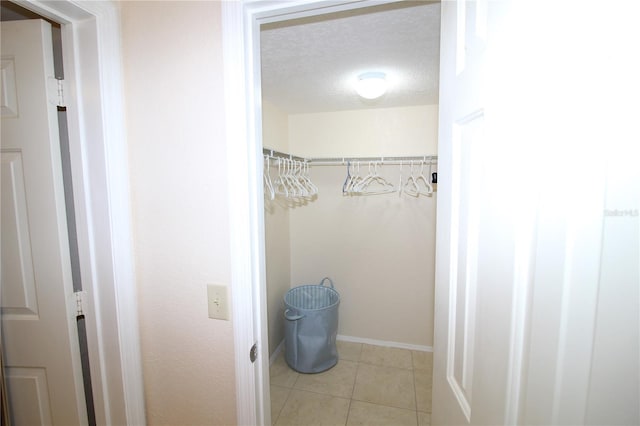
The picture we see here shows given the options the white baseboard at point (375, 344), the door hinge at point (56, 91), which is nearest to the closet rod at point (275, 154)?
the door hinge at point (56, 91)

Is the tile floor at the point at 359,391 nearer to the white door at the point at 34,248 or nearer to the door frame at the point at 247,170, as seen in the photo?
the door frame at the point at 247,170

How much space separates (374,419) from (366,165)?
6.58 ft

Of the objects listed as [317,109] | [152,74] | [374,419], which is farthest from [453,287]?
[317,109]

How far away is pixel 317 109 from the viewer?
2545mm

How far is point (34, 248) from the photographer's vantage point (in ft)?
3.11

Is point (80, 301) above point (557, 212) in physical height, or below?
below

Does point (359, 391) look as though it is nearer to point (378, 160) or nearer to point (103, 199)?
point (378, 160)

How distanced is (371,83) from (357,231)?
136cm

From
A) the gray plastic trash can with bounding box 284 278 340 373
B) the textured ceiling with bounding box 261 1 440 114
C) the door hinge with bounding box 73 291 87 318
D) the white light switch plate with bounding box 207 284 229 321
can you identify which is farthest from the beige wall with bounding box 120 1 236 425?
the gray plastic trash can with bounding box 284 278 340 373

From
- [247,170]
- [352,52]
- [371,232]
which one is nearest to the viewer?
[247,170]

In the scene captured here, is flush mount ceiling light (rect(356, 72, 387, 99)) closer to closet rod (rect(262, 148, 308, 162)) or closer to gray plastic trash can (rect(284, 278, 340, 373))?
closet rod (rect(262, 148, 308, 162))

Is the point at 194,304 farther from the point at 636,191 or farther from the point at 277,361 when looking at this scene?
the point at 277,361

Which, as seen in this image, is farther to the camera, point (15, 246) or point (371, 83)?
point (371, 83)

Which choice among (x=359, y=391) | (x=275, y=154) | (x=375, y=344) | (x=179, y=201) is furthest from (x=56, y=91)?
(x=375, y=344)
